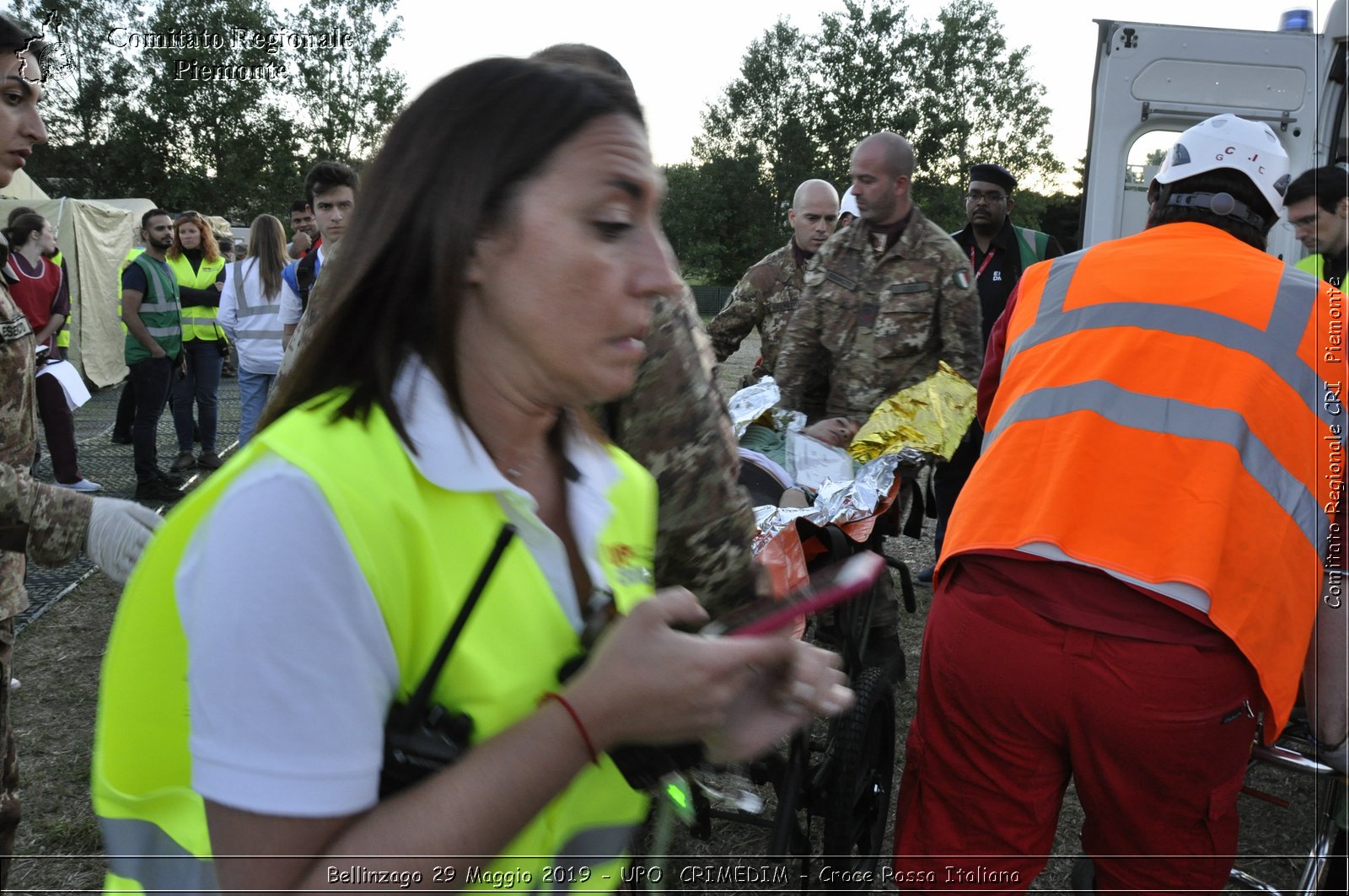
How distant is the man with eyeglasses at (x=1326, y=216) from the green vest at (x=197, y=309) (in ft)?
25.2

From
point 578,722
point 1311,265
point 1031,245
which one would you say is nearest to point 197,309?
point 1031,245

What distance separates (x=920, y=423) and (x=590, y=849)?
266 centimetres

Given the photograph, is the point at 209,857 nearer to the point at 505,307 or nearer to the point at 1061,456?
the point at 505,307

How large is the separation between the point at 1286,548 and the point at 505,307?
1760mm

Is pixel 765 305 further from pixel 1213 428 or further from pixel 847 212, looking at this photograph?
pixel 1213 428

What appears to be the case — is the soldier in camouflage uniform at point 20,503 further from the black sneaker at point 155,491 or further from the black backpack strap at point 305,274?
the black sneaker at point 155,491

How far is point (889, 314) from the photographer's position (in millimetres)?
4379

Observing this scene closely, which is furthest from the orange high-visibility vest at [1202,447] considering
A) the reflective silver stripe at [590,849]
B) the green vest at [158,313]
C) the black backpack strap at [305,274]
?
the green vest at [158,313]

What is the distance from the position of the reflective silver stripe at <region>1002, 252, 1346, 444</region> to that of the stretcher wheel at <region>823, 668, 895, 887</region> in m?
1.40

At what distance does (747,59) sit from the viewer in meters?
35.7

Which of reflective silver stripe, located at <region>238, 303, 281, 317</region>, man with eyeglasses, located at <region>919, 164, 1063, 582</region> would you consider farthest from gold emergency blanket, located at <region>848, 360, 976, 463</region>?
reflective silver stripe, located at <region>238, 303, 281, 317</region>

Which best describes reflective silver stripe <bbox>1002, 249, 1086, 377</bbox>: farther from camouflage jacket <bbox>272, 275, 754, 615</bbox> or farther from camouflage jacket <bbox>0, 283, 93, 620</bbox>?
camouflage jacket <bbox>0, 283, 93, 620</bbox>

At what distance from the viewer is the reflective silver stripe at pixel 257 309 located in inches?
292

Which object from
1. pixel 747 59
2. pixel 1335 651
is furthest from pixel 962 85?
pixel 1335 651
